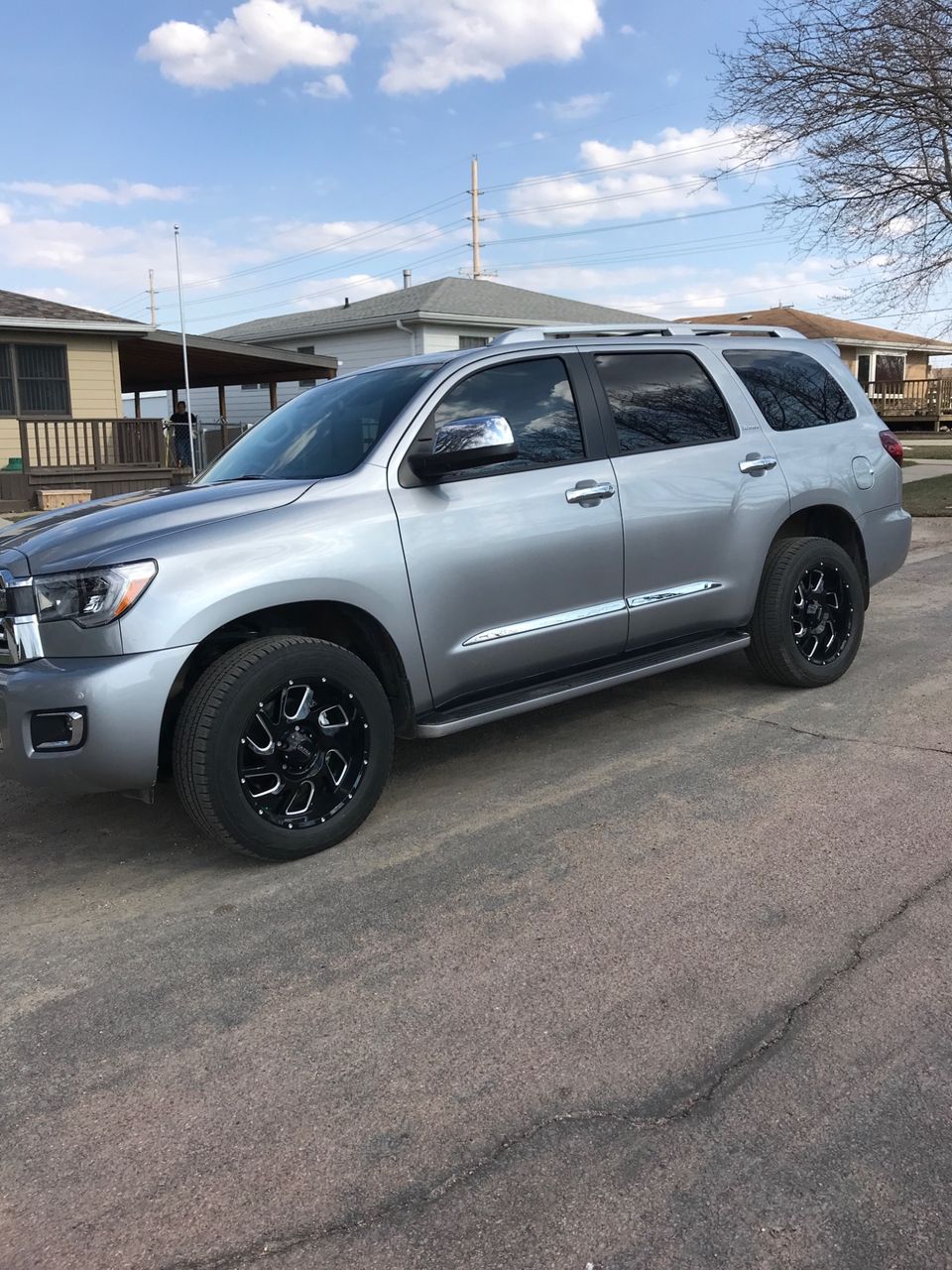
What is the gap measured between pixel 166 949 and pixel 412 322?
24550 millimetres

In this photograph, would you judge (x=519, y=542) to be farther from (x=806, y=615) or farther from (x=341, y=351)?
(x=341, y=351)

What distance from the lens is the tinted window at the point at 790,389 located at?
5293mm

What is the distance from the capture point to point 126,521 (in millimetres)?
3527

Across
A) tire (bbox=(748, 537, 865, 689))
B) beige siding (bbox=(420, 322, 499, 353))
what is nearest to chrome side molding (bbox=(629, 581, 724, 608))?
tire (bbox=(748, 537, 865, 689))

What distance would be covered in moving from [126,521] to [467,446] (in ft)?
4.13

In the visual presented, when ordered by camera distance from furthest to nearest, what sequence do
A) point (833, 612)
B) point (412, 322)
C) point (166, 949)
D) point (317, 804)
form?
point (412, 322) → point (833, 612) → point (317, 804) → point (166, 949)

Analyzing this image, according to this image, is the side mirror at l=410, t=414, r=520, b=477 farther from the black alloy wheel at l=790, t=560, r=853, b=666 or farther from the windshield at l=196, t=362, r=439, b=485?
the black alloy wheel at l=790, t=560, r=853, b=666

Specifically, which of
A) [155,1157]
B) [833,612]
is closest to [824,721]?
[833,612]

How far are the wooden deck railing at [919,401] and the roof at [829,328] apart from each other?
350cm

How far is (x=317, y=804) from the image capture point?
369 centimetres

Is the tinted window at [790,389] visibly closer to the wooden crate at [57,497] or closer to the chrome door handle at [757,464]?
the chrome door handle at [757,464]

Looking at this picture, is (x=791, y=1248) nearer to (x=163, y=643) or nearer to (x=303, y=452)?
(x=163, y=643)

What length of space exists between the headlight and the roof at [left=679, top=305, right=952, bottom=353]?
37964 mm

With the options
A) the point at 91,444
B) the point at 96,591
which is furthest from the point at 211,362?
the point at 96,591
